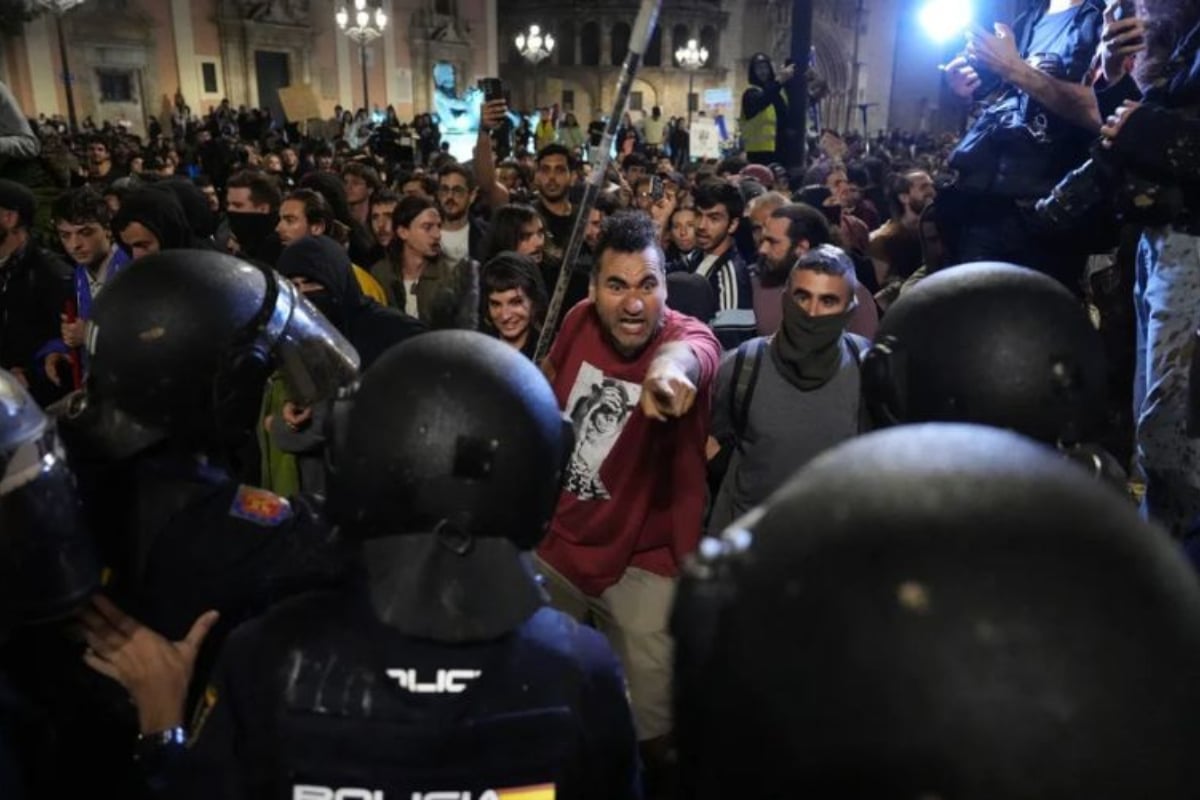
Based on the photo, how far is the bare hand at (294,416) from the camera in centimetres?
281

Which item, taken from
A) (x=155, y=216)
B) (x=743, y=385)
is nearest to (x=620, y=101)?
(x=743, y=385)

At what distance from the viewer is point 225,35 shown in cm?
3114

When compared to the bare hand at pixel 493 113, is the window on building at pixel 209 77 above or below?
above

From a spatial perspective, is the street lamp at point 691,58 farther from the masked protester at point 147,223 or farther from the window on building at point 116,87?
the masked protester at point 147,223

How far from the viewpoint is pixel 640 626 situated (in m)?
2.94

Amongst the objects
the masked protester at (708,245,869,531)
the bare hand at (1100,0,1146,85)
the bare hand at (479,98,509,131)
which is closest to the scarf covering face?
the masked protester at (708,245,869,531)

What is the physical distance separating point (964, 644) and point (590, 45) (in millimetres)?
47237

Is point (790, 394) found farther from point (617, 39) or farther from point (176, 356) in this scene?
point (617, 39)

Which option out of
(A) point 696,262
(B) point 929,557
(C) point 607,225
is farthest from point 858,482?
(A) point 696,262

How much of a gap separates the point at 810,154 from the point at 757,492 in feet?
42.6

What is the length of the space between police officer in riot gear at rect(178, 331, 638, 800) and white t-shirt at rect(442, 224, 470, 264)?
14.0 feet

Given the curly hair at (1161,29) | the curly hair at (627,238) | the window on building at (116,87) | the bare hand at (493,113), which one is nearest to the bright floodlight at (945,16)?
the curly hair at (1161,29)

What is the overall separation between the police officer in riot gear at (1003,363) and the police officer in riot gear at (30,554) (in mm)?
1642

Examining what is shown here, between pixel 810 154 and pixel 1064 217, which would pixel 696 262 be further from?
pixel 810 154
